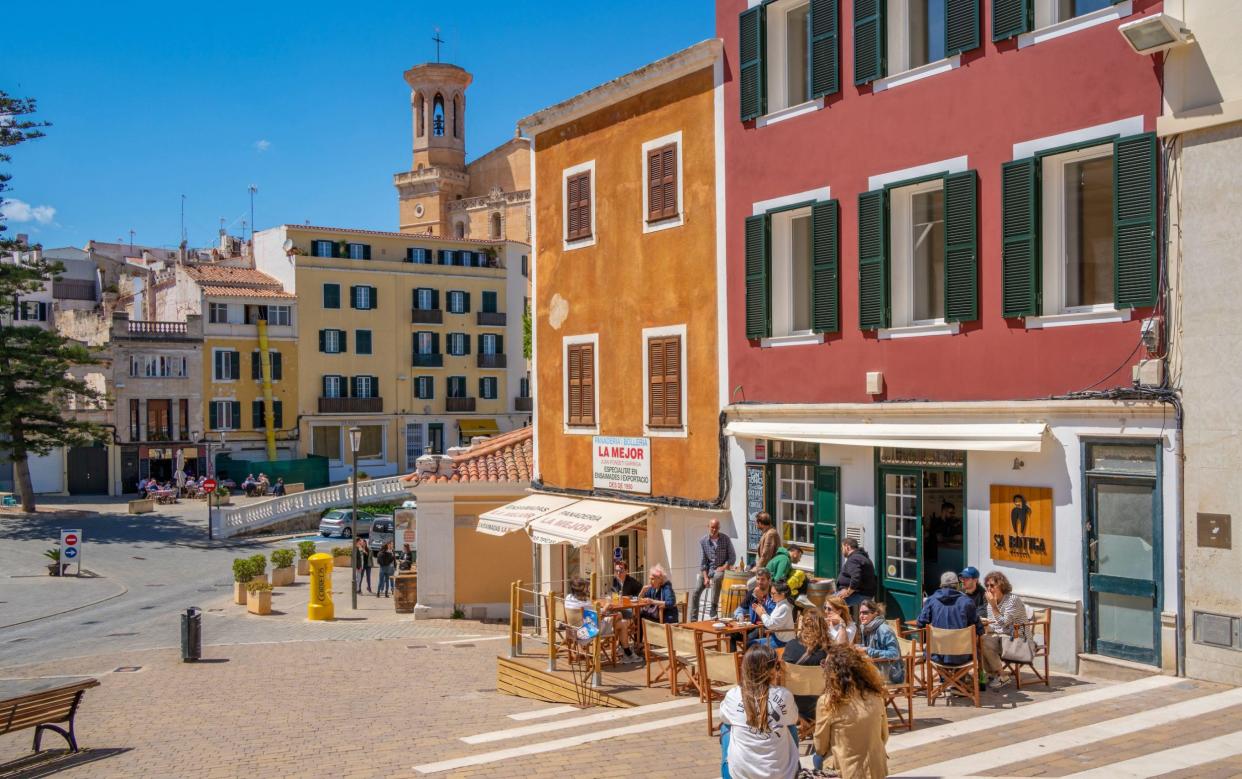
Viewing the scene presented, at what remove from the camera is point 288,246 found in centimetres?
6425

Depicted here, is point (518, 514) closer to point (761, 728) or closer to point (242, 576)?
point (242, 576)

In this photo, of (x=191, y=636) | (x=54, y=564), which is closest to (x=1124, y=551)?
(x=191, y=636)

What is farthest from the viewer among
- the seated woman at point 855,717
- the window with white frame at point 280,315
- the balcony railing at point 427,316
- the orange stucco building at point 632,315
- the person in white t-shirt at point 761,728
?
the balcony railing at point 427,316

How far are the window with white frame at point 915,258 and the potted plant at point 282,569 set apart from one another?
2608cm

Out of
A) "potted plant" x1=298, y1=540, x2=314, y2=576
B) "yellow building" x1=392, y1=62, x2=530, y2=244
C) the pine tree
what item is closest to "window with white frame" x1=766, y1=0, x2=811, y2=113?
"potted plant" x1=298, y1=540, x2=314, y2=576

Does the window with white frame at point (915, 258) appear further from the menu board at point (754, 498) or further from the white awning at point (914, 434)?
the menu board at point (754, 498)

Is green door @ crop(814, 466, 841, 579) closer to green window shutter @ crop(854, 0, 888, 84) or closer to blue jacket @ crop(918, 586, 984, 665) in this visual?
blue jacket @ crop(918, 586, 984, 665)

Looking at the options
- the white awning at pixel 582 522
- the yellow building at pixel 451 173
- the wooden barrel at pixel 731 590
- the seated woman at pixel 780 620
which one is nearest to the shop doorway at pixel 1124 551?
the seated woman at pixel 780 620

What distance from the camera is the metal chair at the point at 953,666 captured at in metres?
11.4

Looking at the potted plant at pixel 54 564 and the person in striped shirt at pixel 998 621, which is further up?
the person in striped shirt at pixel 998 621

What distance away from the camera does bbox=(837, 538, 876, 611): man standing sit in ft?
46.8

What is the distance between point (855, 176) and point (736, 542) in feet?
20.0

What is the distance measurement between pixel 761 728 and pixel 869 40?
35.6ft

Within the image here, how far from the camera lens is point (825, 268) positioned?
16344 mm
